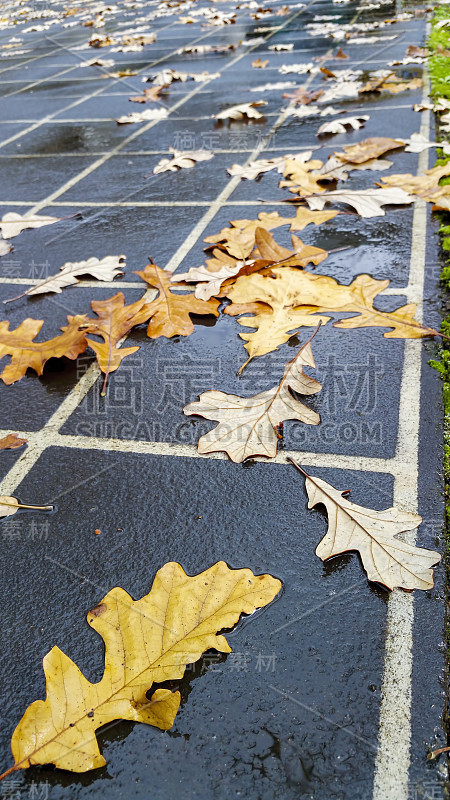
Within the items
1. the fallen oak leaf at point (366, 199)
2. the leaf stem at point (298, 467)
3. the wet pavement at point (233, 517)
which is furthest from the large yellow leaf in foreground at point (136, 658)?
the fallen oak leaf at point (366, 199)

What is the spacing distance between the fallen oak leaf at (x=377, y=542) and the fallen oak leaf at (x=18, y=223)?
242 centimetres

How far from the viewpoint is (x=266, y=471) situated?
5.65ft

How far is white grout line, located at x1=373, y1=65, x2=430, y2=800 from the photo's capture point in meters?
1.10

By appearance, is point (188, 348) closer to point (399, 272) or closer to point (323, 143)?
point (399, 272)

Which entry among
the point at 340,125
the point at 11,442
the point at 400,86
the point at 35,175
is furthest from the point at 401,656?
the point at 400,86

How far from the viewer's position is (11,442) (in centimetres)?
194

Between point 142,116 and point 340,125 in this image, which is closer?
point 340,125

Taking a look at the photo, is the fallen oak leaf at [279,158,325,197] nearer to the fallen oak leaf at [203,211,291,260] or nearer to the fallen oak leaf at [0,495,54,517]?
the fallen oak leaf at [203,211,291,260]

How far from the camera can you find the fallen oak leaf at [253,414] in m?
1.79

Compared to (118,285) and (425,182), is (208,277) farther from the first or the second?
(425,182)

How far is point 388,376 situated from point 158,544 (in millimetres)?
943

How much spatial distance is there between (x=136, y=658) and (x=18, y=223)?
2.72 m

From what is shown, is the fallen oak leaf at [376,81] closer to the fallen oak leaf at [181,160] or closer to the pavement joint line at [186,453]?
the fallen oak leaf at [181,160]

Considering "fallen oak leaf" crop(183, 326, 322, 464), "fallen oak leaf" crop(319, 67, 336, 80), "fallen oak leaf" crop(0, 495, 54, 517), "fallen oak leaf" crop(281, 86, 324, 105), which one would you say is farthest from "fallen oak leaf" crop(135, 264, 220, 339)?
"fallen oak leaf" crop(319, 67, 336, 80)
